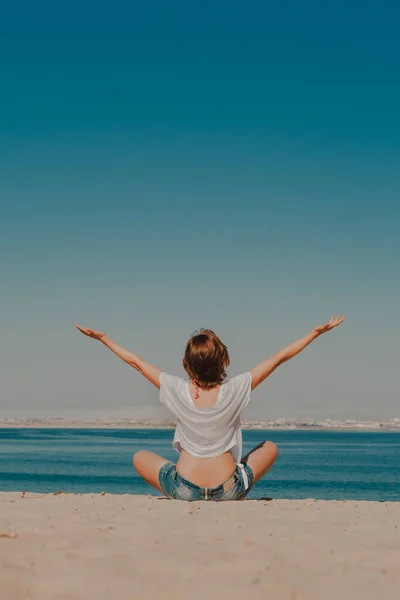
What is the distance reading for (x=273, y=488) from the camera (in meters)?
34.1

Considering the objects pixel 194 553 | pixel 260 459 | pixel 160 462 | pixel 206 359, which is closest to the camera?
pixel 194 553

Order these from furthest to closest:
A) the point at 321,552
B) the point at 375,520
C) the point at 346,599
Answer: the point at 375,520
the point at 321,552
the point at 346,599

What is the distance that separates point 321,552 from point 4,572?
1960mm

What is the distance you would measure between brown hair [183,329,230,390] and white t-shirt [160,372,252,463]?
122 millimetres

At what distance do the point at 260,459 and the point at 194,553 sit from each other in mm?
2488

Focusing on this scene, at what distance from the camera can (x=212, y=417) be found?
20.3 feet

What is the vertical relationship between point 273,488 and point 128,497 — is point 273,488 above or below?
below

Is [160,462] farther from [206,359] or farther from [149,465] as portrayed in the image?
[206,359]

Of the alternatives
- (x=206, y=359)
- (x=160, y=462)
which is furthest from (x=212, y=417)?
(x=160, y=462)

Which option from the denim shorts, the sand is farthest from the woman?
the sand

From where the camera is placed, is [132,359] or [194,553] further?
[132,359]

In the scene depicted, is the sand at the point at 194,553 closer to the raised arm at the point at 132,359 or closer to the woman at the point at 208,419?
the woman at the point at 208,419

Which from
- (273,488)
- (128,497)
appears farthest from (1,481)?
(128,497)

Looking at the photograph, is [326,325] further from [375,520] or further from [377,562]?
[377,562]
